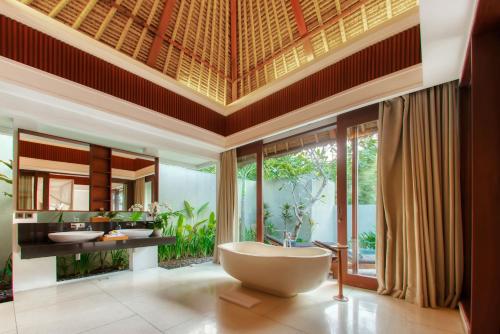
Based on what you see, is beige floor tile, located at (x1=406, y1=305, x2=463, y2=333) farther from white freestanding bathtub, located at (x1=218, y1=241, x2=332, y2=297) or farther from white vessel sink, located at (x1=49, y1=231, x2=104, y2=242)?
white vessel sink, located at (x1=49, y1=231, x2=104, y2=242)

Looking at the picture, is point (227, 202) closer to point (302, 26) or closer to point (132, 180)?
point (132, 180)

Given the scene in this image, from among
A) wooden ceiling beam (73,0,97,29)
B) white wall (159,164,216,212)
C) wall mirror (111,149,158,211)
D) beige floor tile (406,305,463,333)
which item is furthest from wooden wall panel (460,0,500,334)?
white wall (159,164,216,212)

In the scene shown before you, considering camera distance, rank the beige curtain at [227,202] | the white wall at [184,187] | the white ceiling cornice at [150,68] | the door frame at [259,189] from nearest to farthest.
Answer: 1. the white ceiling cornice at [150,68]
2. the door frame at [259,189]
3. the beige curtain at [227,202]
4. the white wall at [184,187]

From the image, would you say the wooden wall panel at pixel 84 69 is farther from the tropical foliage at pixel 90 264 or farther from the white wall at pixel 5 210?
the tropical foliage at pixel 90 264

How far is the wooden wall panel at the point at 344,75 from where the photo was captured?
9.03 feet

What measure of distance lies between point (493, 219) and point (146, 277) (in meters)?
4.10

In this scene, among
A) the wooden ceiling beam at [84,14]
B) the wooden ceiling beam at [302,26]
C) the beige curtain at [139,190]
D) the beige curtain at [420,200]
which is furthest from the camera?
the beige curtain at [139,190]

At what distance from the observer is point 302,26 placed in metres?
3.79

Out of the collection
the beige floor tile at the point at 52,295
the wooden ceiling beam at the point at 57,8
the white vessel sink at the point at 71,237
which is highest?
the wooden ceiling beam at the point at 57,8

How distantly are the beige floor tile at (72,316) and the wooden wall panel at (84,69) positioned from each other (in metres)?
2.55

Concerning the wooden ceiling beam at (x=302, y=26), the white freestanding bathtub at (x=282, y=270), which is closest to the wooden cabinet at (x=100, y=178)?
Answer: the white freestanding bathtub at (x=282, y=270)

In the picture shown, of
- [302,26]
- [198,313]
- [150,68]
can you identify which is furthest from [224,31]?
[198,313]

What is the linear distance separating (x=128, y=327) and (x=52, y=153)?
8.67 ft

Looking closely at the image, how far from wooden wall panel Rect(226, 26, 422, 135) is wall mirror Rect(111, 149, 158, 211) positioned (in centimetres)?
192
